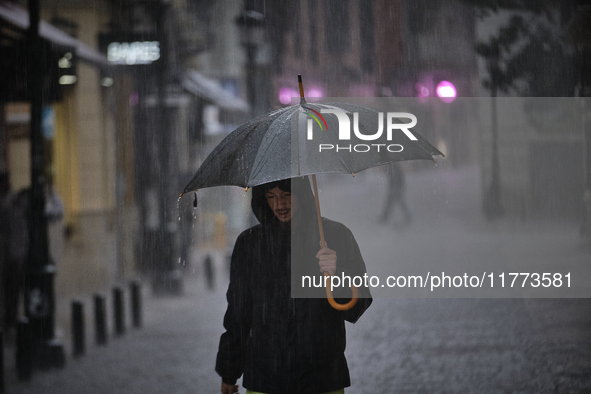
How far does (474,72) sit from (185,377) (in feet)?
13.9

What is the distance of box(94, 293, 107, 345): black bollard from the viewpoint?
7.11m

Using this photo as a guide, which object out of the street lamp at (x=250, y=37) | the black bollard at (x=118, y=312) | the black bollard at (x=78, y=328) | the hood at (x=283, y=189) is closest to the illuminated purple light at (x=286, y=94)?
the street lamp at (x=250, y=37)

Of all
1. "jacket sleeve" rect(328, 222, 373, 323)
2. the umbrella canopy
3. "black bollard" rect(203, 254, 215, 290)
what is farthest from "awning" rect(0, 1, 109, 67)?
"jacket sleeve" rect(328, 222, 373, 323)

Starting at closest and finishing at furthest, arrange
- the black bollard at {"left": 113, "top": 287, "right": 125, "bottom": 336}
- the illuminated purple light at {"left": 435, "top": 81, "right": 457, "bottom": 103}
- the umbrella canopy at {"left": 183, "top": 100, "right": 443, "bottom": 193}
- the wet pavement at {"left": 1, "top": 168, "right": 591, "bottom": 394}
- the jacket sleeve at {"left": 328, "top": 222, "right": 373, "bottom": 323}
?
the umbrella canopy at {"left": 183, "top": 100, "right": 443, "bottom": 193}
the jacket sleeve at {"left": 328, "top": 222, "right": 373, "bottom": 323}
the wet pavement at {"left": 1, "top": 168, "right": 591, "bottom": 394}
the black bollard at {"left": 113, "top": 287, "right": 125, "bottom": 336}
the illuminated purple light at {"left": 435, "top": 81, "right": 457, "bottom": 103}

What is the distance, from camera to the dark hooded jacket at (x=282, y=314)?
3170mm

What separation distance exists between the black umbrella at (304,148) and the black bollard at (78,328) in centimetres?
393

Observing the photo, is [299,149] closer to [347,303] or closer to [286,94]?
[347,303]

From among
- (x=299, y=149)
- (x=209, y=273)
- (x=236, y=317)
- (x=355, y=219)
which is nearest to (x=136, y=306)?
(x=209, y=273)

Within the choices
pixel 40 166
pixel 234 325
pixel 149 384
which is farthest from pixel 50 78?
pixel 234 325

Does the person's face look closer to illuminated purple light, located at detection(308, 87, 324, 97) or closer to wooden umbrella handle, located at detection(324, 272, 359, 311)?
wooden umbrella handle, located at detection(324, 272, 359, 311)

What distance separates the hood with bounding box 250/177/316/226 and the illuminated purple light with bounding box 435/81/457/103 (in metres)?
4.73

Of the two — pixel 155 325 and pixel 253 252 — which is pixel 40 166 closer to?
pixel 155 325

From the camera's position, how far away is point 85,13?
14234mm

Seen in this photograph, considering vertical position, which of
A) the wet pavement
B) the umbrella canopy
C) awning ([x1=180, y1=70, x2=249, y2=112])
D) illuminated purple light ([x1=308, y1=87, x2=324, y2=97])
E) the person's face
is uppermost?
awning ([x1=180, y1=70, x2=249, y2=112])
